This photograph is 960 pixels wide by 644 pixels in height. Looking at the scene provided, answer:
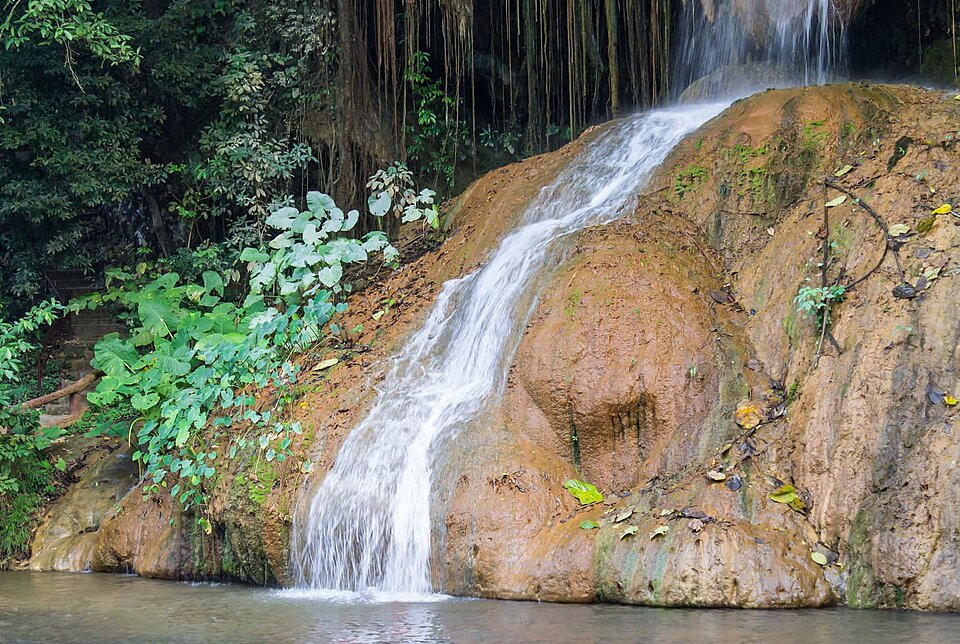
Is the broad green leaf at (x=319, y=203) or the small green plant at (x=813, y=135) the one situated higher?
the small green plant at (x=813, y=135)

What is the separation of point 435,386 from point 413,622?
8.76 ft

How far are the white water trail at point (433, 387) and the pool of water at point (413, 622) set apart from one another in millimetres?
411

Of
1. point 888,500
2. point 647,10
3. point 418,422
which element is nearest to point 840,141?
point 888,500

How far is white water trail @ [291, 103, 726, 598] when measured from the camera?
22.2ft

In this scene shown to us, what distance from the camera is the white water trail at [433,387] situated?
266 inches

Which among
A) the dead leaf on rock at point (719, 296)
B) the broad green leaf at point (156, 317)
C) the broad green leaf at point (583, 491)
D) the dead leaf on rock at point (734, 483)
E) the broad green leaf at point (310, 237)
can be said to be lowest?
the broad green leaf at point (583, 491)

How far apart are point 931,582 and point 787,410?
1.38m

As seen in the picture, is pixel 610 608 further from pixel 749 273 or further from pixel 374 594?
pixel 749 273

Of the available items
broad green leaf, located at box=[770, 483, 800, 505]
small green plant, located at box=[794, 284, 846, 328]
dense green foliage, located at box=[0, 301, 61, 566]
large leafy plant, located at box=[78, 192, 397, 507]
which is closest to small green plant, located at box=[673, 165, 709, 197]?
small green plant, located at box=[794, 284, 846, 328]

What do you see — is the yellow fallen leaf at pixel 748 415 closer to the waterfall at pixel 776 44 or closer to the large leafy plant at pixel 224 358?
the large leafy plant at pixel 224 358

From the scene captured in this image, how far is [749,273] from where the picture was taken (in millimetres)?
7418

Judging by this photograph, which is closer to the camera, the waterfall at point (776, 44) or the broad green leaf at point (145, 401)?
the broad green leaf at point (145, 401)

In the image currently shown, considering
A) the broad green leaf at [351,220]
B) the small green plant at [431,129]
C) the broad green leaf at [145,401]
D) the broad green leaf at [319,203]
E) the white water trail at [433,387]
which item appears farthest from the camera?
the small green plant at [431,129]

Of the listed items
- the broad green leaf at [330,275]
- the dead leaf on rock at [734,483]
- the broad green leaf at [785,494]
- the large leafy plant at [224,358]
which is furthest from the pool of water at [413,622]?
the broad green leaf at [330,275]
